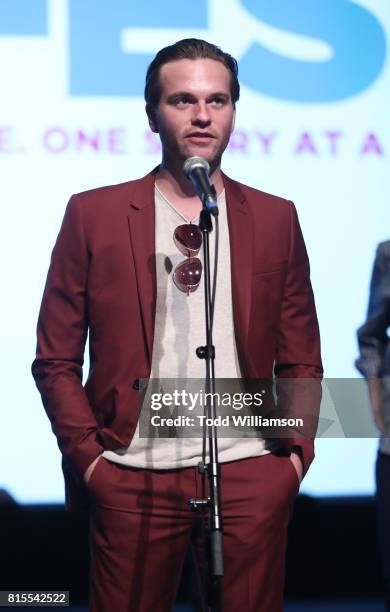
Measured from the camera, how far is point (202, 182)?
92.6 inches

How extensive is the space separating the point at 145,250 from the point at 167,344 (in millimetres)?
246

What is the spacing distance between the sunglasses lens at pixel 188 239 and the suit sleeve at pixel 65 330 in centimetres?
24

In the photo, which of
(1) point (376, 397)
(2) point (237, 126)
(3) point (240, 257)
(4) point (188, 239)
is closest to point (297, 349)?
(3) point (240, 257)

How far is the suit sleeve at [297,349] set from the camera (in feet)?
9.12

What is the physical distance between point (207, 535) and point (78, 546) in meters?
2.38

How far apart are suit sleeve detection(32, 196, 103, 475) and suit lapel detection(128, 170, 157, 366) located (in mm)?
137

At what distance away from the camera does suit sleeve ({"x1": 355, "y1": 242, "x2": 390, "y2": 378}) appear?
130 inches

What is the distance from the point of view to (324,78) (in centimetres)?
425

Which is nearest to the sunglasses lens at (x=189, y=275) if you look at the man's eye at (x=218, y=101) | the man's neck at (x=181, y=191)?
the man's neck at (x=181, y=191)

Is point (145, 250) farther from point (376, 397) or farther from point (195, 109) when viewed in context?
point (376, 397)

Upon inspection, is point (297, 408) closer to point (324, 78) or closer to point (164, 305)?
point (164, 305)

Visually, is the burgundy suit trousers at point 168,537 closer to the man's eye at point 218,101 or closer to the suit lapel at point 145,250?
the suit lapel at point 145,250

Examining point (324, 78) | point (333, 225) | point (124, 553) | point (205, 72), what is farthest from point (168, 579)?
point (324, 78)

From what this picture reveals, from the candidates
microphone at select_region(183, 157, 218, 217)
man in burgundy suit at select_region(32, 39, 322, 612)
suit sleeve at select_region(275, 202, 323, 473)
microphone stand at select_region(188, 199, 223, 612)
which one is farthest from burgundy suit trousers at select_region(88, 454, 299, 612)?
microphone at select_region(183, 157, 218, 217)
